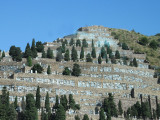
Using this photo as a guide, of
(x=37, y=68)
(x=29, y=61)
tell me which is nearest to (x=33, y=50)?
(x=29, y=61)

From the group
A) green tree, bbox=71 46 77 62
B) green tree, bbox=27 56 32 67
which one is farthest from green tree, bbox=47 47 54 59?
green tree, bbox=27 56 32 67

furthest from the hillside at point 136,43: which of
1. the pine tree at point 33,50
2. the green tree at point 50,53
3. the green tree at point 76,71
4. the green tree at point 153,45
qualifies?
the pine tree at point 33,50

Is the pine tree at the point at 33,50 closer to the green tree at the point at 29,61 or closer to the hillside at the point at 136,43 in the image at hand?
the green tree at the point at 29,61

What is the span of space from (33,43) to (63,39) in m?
15.9

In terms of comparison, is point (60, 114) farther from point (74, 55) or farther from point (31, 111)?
point (74, 55)

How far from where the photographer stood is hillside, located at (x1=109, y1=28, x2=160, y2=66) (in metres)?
117

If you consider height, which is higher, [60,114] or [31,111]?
[31,111]

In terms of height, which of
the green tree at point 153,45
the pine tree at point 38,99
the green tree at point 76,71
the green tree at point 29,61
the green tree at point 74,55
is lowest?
the pine tree at point 38,99

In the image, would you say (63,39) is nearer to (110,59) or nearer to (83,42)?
(83,42)

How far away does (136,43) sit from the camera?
128m

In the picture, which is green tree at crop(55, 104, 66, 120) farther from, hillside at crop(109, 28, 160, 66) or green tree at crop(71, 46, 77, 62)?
hillside at crop(109, 28, 160, 66)

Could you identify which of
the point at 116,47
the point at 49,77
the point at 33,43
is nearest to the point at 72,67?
the point at 49,77

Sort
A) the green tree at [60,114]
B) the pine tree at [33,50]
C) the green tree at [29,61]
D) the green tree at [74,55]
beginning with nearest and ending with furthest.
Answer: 1. the green tree at [60,114]
2. the green tree at [29,61]
3. the pine tree at [33,50]
4. the green tree at [74,55]

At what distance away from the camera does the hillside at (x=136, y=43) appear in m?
117
